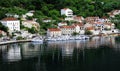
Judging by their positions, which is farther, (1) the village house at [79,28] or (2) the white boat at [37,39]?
(1) the village house at [79,28]

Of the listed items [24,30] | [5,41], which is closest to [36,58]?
[5,41]

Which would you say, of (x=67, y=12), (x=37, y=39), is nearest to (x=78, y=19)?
(x=67, y=12)

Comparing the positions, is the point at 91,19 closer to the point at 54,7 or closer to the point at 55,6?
the point at 54,7

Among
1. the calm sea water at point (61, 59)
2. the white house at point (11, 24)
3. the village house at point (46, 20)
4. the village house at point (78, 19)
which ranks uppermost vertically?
the village house at point (78, 19)

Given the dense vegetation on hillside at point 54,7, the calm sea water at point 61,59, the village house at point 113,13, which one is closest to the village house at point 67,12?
the dense vegetation on hillside at point 54,7

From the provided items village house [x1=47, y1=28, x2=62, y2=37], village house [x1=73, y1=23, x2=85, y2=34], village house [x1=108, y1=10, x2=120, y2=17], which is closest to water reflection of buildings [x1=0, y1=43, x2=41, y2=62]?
village house [x1=47, y1=28, x2=62, y2=37]

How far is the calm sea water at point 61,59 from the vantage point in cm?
2060

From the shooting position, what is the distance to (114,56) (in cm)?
2402

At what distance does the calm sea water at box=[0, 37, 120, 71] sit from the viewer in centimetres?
2060

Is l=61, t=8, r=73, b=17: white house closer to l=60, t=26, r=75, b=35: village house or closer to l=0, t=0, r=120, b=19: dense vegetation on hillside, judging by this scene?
l=0, t=0, r=120, b=19: dense vegetation on hillside

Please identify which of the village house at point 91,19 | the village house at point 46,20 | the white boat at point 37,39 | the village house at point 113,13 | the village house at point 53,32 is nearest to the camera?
the white boat at point 37,39

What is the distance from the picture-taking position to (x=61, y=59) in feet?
76.8

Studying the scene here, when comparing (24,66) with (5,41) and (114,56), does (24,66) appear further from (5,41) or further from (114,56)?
(5,41)

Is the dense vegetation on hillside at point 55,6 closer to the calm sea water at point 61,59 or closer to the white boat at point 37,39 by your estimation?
the white boat at point 37,39
